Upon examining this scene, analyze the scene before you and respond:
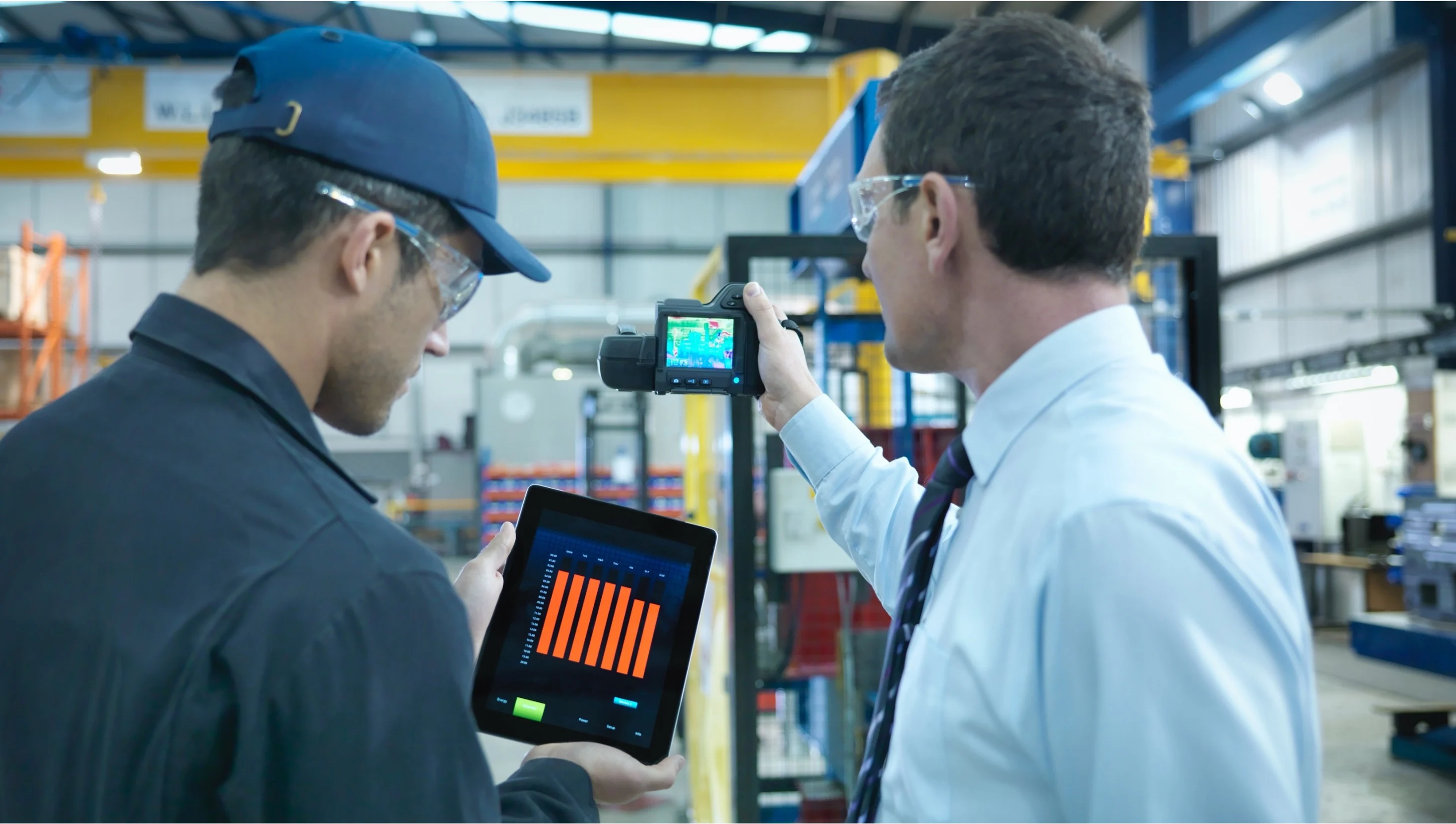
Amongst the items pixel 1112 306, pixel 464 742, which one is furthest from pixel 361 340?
pixel 1112 306

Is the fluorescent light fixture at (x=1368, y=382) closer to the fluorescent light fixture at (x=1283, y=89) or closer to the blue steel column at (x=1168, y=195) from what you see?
the blue steel column at (x=1168, y=195)

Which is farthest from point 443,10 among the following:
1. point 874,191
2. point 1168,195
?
point 874,191

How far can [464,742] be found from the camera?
903mm

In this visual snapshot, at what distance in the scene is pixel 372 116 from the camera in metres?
1.05

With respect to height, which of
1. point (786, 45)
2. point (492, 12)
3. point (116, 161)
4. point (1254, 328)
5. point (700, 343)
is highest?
point (786, 45)

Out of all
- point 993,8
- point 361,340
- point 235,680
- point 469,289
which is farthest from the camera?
point 993,8

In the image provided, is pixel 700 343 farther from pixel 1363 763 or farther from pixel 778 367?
pixel 1363 763

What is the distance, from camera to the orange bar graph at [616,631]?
130cm

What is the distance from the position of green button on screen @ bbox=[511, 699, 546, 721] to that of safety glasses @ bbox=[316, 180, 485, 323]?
1.56 ft

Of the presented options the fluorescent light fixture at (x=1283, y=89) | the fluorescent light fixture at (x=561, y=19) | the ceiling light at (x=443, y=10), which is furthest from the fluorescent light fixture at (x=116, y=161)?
the fluorescent light fixture at (x=1283, y=89)

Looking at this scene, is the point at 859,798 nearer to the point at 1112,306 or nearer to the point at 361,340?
the point at 1112,306

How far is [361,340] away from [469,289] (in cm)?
18

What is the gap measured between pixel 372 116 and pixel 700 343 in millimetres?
810

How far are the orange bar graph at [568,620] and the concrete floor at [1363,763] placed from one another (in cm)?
347
